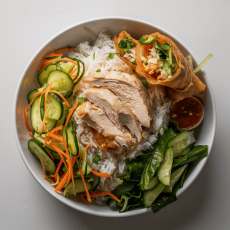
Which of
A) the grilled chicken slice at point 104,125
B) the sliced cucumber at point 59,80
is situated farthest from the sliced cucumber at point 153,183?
the sliced cucumber at point 59,80

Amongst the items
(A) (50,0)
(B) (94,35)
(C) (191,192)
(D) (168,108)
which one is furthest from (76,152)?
(A) (50,0)

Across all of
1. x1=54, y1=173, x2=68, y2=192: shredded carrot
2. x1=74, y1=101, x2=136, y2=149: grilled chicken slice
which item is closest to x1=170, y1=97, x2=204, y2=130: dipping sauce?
x1=74, y1=101, x2=136, y2=149: grilled chicken slice

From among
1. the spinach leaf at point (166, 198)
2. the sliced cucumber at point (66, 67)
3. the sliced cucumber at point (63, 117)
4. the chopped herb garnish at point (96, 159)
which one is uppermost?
the sliced cucumber at point (66, 67)

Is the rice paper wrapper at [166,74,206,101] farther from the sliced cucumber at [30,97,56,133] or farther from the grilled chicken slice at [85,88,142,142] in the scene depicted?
the sliced cucumber at [30,97,56,133]

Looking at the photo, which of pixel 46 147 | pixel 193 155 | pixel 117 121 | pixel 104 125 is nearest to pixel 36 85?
pixel 46 147

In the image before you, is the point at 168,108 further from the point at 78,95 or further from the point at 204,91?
the point at 78,95

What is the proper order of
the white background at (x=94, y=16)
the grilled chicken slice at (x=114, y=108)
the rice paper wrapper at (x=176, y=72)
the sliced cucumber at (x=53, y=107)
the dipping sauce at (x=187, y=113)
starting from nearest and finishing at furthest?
the rice paper wrapper at (x=176, y=72)
the grilled chicken slice at (x=114, y=108)
the sliced cucumber at (x=53, y=107)
the dipping sauce at (x=187, y=113)
the white background at (x=94, y=16)

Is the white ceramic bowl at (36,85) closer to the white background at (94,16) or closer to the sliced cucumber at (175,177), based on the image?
the sliced cucumber at (175,177)
